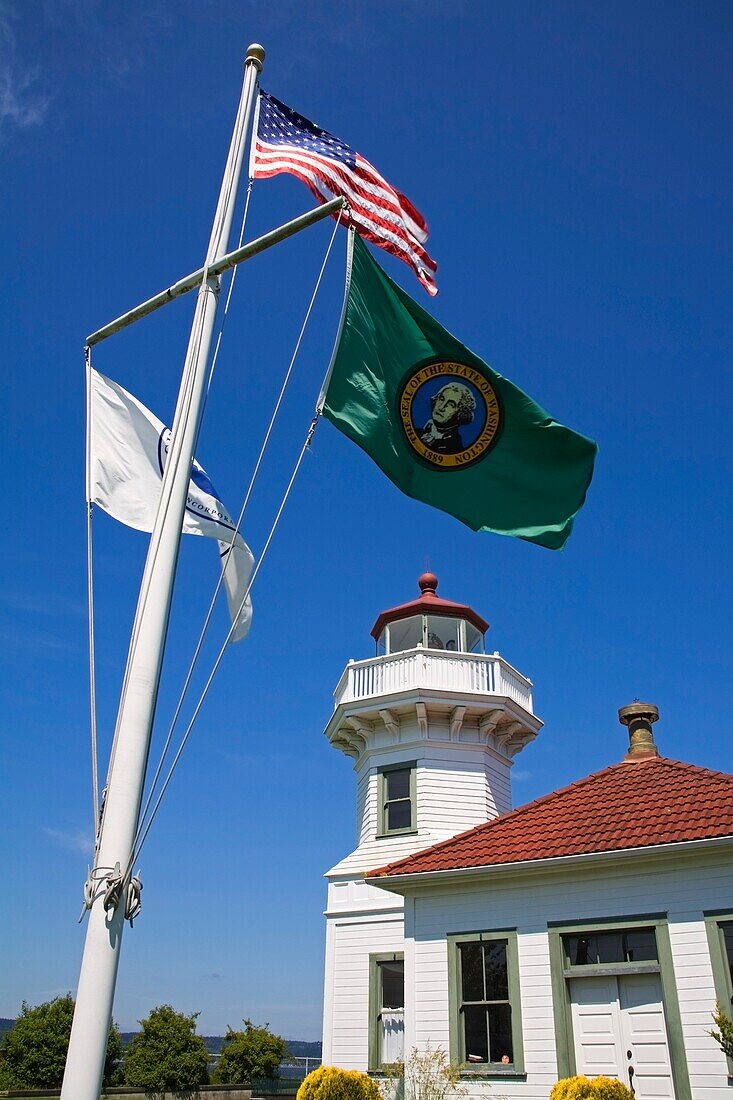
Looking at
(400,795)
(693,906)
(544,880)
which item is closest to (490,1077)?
(544,880)

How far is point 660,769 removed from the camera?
15727 mm

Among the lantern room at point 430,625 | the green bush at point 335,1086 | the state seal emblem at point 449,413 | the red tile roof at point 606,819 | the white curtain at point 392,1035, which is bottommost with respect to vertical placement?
the green bush at point 335,1086

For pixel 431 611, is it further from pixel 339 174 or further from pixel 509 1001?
Result: pixel 339 174

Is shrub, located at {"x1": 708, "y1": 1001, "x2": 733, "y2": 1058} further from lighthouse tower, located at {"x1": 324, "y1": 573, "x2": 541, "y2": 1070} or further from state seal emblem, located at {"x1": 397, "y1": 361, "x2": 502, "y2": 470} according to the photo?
state seal emblem, located at {"x1": 397, "y1": 361, "x2": 502, "y2": 470}

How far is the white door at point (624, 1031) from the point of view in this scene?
1255 cm

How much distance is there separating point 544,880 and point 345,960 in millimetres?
6234

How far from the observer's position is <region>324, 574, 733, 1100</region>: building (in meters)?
12.7

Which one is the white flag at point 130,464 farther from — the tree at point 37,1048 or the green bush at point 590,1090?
the tree at point 37,1048

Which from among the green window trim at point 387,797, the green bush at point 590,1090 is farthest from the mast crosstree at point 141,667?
the green window trim at point 387,797

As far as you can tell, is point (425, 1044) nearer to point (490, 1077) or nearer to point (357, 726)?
point (490, 1077)

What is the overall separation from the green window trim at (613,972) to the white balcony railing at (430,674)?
23.2 ft

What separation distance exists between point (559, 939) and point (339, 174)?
11.6 m

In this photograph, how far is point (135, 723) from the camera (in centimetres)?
529

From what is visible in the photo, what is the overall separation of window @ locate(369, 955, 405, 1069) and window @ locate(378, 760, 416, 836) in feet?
8.85
